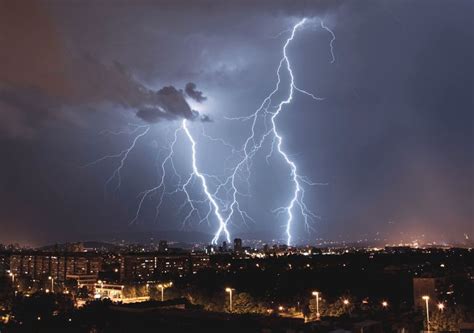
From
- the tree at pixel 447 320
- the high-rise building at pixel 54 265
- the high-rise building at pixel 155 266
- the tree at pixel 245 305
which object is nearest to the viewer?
the tree at pixel 447 320

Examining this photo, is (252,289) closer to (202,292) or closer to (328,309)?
(202,292)

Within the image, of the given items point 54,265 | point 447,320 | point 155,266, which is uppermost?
point 54,265

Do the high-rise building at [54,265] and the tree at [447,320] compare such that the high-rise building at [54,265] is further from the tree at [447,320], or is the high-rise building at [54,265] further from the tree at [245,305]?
the tree at [447,320]

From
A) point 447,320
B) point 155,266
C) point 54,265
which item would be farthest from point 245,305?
point 54,265

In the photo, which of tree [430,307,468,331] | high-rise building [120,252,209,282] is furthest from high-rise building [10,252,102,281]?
tree [430,307,468,331]

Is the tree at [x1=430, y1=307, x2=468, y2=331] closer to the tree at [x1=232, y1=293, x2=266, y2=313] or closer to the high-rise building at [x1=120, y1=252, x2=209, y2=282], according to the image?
the tree at [x1=232, y1=293, x2=266, y2=313]

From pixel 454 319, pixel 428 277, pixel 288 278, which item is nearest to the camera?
pixel 454 319

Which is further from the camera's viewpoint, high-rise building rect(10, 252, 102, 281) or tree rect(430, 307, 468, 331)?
high-rise building rect(10, 252, 102, 281)

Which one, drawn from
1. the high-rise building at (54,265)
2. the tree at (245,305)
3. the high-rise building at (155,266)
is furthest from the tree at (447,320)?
the high-rise building at (54,265)

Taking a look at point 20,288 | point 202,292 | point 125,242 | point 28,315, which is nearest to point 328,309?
point 202,292

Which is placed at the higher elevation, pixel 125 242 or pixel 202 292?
pixel 125 242

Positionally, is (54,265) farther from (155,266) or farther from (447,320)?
(447,320)
